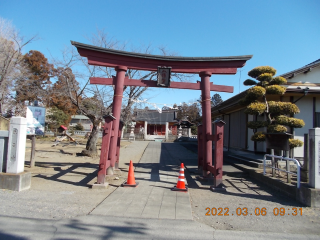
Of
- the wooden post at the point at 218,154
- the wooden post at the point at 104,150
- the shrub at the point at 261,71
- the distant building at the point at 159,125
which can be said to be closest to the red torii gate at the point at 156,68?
the wooden post at the point at 104,150

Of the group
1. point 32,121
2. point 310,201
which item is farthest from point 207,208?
point 32,121

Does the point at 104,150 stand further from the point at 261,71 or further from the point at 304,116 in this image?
the point at 304,116

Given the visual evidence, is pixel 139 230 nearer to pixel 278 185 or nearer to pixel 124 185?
pixel 124 185

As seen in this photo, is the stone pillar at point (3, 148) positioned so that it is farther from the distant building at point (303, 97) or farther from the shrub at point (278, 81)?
the distant building at point (303, 97)

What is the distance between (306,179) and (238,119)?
25.7 feet

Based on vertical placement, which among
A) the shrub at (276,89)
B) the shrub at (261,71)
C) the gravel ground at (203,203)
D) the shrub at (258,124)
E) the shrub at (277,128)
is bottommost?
the gravel ground at (203,203)

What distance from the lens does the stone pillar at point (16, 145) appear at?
6.98 metres

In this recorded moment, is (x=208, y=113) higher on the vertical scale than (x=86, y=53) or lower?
lower

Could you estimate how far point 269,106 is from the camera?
359 inches

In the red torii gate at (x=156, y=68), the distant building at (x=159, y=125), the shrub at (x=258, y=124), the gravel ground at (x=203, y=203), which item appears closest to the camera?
the gravel ground at (x=203, y=203)

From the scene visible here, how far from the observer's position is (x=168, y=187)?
773 centimetres

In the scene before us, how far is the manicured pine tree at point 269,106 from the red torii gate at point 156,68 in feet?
3.05

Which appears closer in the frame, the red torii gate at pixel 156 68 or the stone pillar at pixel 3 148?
the stone pillar at pixel 3 148

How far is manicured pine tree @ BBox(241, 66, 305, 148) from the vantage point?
28.1 ft
